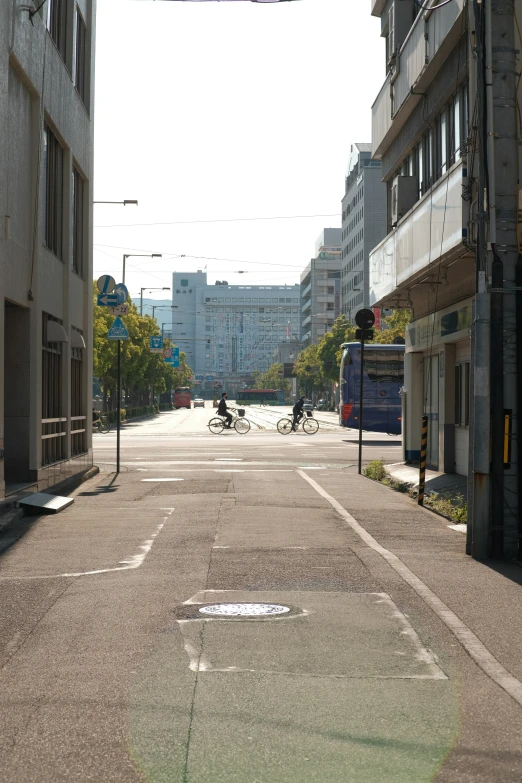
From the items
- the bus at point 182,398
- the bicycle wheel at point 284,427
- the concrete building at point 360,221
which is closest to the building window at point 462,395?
Result: the bicycle wheel at point 284,427

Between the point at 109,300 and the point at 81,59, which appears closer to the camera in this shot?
the point at 81,59

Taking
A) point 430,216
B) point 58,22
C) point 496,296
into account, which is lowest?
point 496,296

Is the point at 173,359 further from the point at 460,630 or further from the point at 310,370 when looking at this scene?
the point at 460,630

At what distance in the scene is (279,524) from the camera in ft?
44.9

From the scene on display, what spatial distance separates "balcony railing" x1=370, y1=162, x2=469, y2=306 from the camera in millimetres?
16953

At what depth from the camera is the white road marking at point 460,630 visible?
6055mm

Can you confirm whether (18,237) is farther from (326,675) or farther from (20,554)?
(326,675)

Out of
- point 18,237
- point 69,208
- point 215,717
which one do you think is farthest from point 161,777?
point 69,208

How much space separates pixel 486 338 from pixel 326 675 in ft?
20.2

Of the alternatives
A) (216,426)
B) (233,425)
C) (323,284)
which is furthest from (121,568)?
(323,284)

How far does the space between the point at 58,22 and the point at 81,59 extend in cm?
304

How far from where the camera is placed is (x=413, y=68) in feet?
72.1

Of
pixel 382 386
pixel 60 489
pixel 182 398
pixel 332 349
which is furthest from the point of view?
pixel 182 398

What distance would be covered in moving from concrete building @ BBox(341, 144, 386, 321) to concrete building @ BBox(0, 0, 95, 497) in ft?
343
